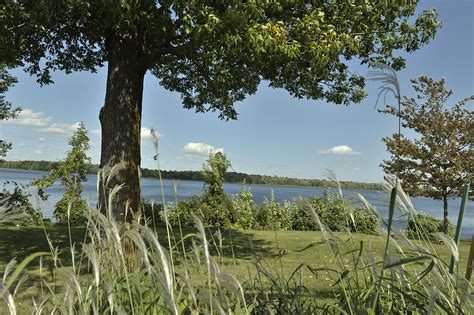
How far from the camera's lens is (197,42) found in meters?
6.12

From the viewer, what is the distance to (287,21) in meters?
7.54

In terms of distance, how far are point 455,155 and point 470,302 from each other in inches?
655

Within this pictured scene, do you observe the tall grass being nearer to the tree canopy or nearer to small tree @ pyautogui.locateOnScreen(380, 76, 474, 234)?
the tree canopy

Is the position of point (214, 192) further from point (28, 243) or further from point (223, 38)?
point (223, 38)

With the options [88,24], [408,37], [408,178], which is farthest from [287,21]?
[408,178]

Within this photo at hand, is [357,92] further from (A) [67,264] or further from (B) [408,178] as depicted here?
(B) [408,178]

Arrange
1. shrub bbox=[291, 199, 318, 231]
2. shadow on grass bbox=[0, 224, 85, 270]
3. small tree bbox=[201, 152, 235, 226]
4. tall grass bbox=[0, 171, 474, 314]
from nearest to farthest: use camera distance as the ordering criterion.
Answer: tall grass bbox=[0, 171, 474, 314] < shadow on grass bbox=[0, 224, 85, 270] < small tree bbox=[201, 152, 235, 226] < shrub bbox=[291, 199, 318, 231]

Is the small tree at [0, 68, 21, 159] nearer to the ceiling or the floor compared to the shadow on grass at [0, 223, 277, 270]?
nearer to the ceiling

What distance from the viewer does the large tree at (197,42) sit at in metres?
6.08

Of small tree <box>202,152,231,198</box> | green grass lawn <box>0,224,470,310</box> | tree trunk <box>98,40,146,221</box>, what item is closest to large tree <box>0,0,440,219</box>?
tree trunk <box>98,40,146,221</box>

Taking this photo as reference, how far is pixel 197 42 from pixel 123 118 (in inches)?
84.4

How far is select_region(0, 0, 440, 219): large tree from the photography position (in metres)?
6.08

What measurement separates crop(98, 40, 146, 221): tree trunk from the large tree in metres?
0.02

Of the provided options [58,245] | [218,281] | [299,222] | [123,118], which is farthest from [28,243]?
[218,281]
